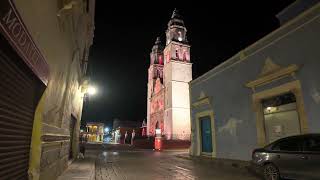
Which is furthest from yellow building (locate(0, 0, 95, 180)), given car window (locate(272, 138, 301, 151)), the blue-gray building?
the blue-gray building

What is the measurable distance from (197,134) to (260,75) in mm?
7733

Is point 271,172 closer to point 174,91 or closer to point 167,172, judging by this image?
point 167,172

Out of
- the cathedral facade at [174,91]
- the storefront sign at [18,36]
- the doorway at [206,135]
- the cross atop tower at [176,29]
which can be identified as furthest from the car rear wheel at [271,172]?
the cross atop tower at [176,29]

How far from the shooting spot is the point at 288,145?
23.9 feet

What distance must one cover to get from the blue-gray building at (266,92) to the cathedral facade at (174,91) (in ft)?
98.1

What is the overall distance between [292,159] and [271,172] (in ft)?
3.13

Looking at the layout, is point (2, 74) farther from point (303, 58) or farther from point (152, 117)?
point (152, 117)

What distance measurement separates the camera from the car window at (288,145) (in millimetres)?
6988

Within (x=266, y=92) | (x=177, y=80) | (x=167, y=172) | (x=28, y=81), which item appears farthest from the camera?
(x=177, y=80)

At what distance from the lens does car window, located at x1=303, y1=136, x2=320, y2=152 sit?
21.0 feet

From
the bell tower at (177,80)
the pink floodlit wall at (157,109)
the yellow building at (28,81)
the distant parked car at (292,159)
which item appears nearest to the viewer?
the yellow building at (28,81)

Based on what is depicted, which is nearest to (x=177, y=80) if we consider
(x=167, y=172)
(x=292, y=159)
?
(x=167, y=172)

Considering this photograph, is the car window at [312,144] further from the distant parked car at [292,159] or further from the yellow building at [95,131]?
the yellow building at [95,131]

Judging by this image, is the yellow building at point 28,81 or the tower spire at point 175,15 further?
the tower spire at point 175,15
